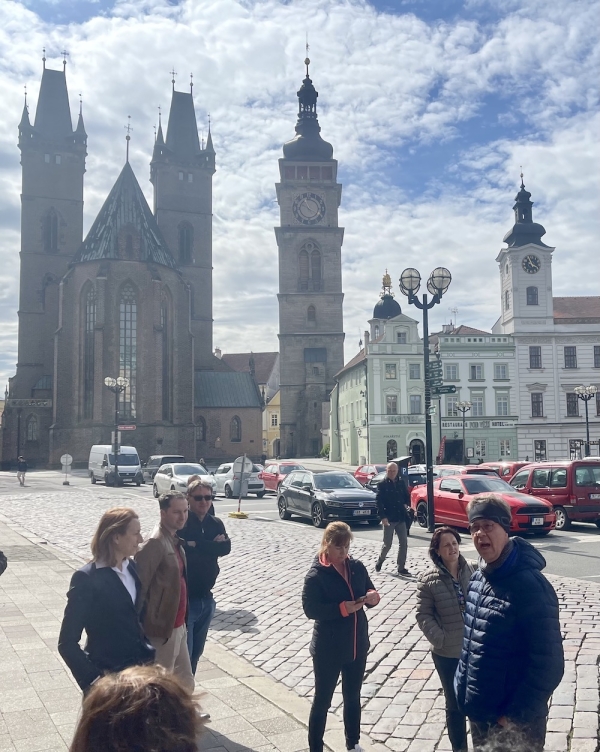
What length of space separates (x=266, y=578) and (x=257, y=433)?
5923cm

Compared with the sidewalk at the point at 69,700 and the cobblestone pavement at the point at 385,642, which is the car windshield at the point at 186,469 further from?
the sidewalk at the point at 69,700

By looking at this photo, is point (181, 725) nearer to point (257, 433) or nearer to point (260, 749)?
point (260, 749)

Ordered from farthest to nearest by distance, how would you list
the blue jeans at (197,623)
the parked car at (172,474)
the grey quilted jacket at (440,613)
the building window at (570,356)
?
the building window at (570,356) → the parked car at (172,474) → the blue jeans at (197,623) → the grey quilted jacket at (440,613)

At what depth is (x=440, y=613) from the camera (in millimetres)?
4680

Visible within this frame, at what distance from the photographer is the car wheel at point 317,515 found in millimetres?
18500

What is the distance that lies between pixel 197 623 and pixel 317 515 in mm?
13010

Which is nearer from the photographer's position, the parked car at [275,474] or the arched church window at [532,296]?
the parked car at [275,474]

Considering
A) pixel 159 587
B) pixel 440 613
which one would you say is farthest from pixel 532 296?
pixel 159 587

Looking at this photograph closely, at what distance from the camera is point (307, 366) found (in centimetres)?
7638

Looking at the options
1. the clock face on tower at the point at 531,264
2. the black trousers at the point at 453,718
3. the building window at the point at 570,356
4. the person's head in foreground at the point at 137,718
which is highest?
the clock face on tower at the point at 531,264

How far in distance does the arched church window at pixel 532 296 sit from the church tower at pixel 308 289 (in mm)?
24836

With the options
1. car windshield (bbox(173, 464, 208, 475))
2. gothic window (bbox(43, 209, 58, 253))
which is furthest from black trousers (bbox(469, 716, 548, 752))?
gothic window (bbox(43, 209, 58, 253))

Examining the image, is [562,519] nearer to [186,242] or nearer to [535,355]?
[535,355]

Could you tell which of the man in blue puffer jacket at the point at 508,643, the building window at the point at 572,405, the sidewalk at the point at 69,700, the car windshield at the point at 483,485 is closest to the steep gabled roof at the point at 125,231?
the building window at the point at 572,405
